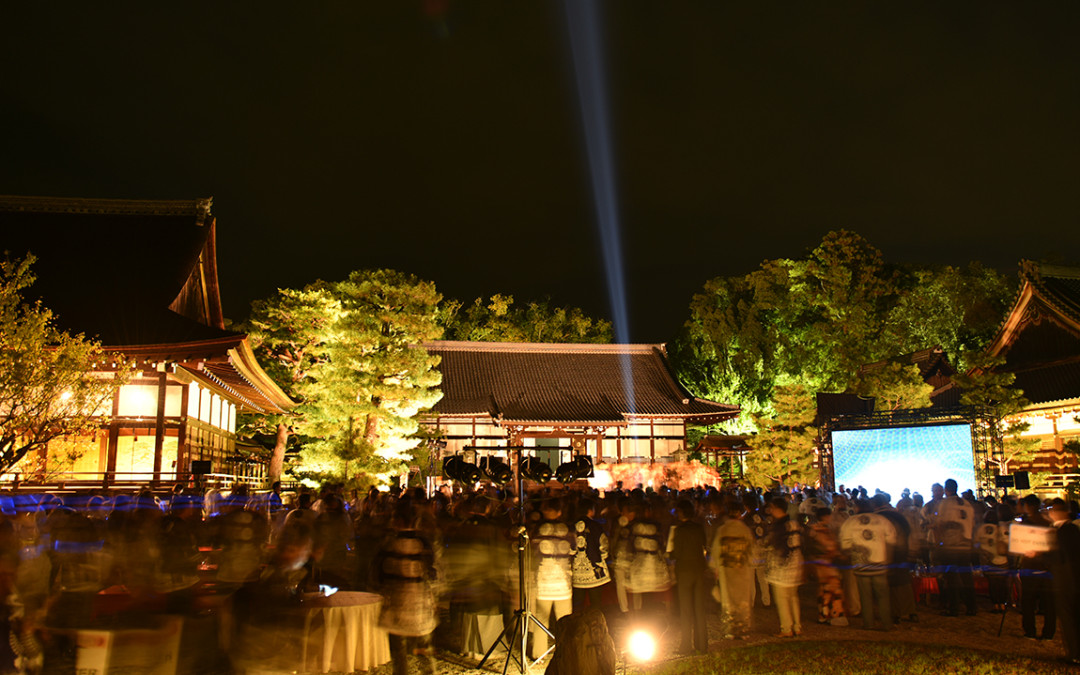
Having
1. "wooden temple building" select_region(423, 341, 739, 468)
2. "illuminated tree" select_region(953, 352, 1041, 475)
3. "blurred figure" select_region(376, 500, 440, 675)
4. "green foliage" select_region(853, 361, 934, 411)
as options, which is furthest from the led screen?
"blurred figure" select_region(376, 500, 440, 675)

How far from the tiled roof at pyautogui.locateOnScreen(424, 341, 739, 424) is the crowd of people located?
69.4 feet

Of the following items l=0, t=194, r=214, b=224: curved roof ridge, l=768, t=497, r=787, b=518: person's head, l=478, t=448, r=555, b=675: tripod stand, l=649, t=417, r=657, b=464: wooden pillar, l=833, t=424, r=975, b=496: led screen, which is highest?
l=0, t=194, r=214, b=224: curved roof ridge

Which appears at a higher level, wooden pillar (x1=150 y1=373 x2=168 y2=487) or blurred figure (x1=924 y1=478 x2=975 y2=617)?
wooden pillar (x1=150 y1=373 x2=168 y2=487)

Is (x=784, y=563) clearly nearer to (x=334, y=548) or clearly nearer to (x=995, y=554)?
(x=995, y=554)

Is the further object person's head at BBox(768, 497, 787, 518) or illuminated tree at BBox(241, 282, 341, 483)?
illuminated tree at BBox(241, 282, 341, 483)

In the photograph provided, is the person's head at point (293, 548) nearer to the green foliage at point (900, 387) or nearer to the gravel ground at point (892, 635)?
the gravel ground at point (892, 635)

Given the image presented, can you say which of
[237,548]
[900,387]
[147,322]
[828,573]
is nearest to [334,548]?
[237,548]

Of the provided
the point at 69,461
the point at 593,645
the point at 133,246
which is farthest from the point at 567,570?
the point at 133,246

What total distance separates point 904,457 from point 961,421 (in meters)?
1.91

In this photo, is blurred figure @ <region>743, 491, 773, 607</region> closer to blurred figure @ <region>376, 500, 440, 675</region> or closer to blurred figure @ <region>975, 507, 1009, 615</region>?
blurred figure @ <region>975, 507, 1009, 615</region>

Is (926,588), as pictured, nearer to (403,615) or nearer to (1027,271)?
(403,615)

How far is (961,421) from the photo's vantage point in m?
18.5

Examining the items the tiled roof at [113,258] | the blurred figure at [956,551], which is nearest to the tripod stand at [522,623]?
the blurred figure at [956,551]

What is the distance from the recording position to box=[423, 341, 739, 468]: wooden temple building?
3159cm
